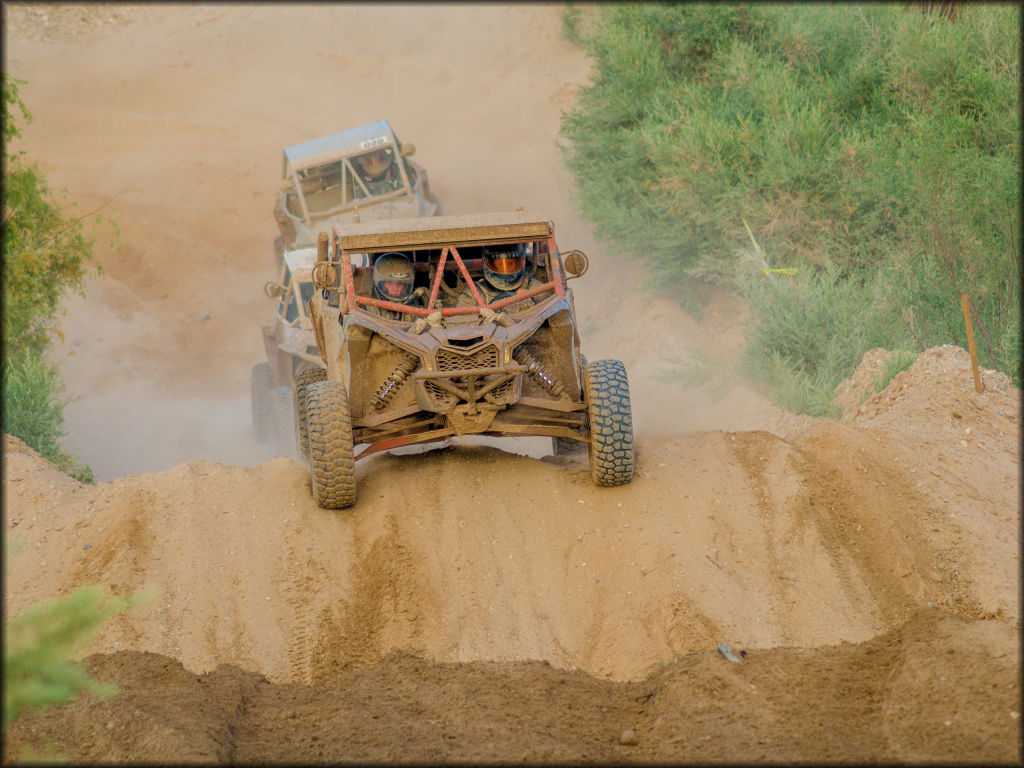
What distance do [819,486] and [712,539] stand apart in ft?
3.57

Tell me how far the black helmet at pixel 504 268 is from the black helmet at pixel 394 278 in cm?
63

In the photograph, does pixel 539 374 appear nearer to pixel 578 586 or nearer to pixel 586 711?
pixel 578 586

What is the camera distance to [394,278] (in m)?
7.93

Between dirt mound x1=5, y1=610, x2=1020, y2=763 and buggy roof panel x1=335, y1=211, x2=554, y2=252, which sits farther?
buggy roof panel x1=335, y1=211, x2=554, y2=252

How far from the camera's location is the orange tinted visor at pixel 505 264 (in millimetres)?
8117

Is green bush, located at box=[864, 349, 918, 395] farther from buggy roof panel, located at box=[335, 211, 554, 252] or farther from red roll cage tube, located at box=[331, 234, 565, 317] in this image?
buggy roof panel, located at box=[335, 211, 554, 252]

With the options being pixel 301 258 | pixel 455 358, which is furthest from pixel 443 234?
pixel 301 258

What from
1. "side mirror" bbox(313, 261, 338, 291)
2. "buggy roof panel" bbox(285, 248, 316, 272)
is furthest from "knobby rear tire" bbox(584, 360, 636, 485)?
"buggy roof panel" bbox(285, 248, 316, 272)

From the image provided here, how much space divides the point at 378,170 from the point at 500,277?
708 cm

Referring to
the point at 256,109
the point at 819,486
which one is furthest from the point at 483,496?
the point at 256,109

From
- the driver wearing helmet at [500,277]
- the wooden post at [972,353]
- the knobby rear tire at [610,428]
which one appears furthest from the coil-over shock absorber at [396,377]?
the wooden post at [972,353]

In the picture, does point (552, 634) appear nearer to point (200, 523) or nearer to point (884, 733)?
point (884, 733)

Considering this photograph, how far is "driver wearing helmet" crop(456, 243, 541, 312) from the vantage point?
26.6ft

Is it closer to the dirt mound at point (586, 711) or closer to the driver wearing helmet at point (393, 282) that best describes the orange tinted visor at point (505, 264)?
the driver wearing helmet at point (393, 282)
